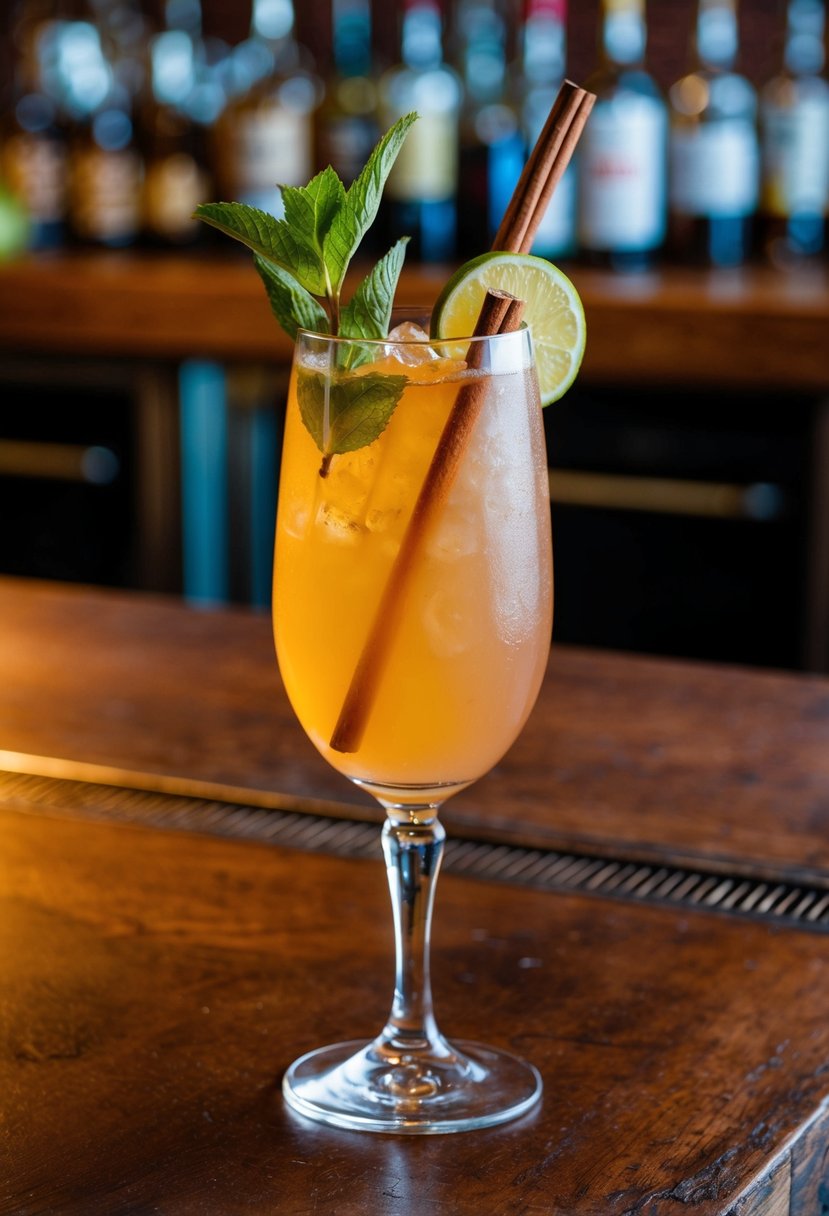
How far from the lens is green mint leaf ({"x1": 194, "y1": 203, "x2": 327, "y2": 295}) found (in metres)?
0.65

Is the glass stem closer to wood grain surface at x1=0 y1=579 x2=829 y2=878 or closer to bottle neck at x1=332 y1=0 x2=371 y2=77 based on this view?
wood grain surface at x1=0 y1=579 x2=829 y2=878

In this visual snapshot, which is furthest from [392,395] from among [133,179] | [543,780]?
[133,179]

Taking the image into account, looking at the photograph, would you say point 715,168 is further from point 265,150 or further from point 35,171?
point 35,171

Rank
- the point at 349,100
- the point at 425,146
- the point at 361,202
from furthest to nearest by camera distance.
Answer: the point at 349,100, the point at 425,146, the point at 361,202

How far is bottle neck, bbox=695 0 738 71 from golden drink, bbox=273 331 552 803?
6.67 feet

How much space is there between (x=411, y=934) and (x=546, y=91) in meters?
2.09

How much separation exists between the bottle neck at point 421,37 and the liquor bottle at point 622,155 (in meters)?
0.31

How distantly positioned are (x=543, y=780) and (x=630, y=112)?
1.59 metres

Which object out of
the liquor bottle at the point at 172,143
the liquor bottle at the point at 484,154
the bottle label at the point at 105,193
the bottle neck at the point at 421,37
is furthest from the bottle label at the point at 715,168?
the bottle label at the point at 105,193

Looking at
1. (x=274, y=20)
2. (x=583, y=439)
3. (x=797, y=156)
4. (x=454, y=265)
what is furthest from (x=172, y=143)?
(x=797, y=156)

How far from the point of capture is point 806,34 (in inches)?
99.6

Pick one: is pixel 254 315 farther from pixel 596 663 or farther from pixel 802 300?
pixel 596 663

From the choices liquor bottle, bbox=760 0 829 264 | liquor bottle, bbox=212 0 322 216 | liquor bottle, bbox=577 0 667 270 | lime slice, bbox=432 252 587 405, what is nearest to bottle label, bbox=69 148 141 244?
liquor bottle, bbox=212 0 322 216

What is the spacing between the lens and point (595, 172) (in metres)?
2.41
